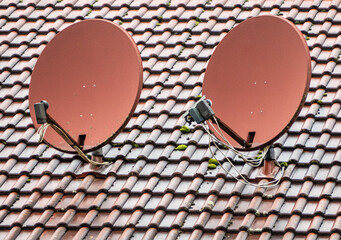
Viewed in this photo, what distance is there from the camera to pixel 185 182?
11695 mm

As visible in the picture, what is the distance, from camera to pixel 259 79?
Result: 11.7 meters

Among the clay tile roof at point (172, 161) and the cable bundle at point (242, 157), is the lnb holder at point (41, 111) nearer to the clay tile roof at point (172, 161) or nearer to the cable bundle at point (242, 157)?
the clay tile roof at point (172, 161)

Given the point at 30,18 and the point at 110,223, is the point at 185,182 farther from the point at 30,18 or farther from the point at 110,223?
the point at 30,18

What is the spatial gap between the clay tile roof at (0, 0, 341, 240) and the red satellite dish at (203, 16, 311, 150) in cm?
54

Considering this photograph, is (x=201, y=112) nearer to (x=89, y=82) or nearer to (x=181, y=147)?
(x=181, y=147)

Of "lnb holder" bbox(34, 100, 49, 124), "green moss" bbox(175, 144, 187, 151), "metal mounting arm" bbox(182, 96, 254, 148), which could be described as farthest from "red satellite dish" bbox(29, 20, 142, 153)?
"metal mounting arm" bbox(182, 96, 254, 148)

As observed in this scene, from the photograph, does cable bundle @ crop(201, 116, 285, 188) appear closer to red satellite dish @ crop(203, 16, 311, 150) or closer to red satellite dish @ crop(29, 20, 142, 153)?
red satellite dish @ crop(203, 16, 311, 150)

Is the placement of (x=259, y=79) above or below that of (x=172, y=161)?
above

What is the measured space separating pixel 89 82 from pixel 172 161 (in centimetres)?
138

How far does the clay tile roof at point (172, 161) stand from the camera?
11188 millimetres

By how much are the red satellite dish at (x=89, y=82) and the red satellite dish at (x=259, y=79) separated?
0.96 meters

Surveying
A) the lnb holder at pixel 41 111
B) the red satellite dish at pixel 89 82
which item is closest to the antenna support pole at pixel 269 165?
the red satellite dish at pixel 89 82

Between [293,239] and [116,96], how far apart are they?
272 centimetres

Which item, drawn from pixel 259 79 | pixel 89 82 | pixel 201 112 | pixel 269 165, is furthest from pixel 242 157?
pixel 89 82
